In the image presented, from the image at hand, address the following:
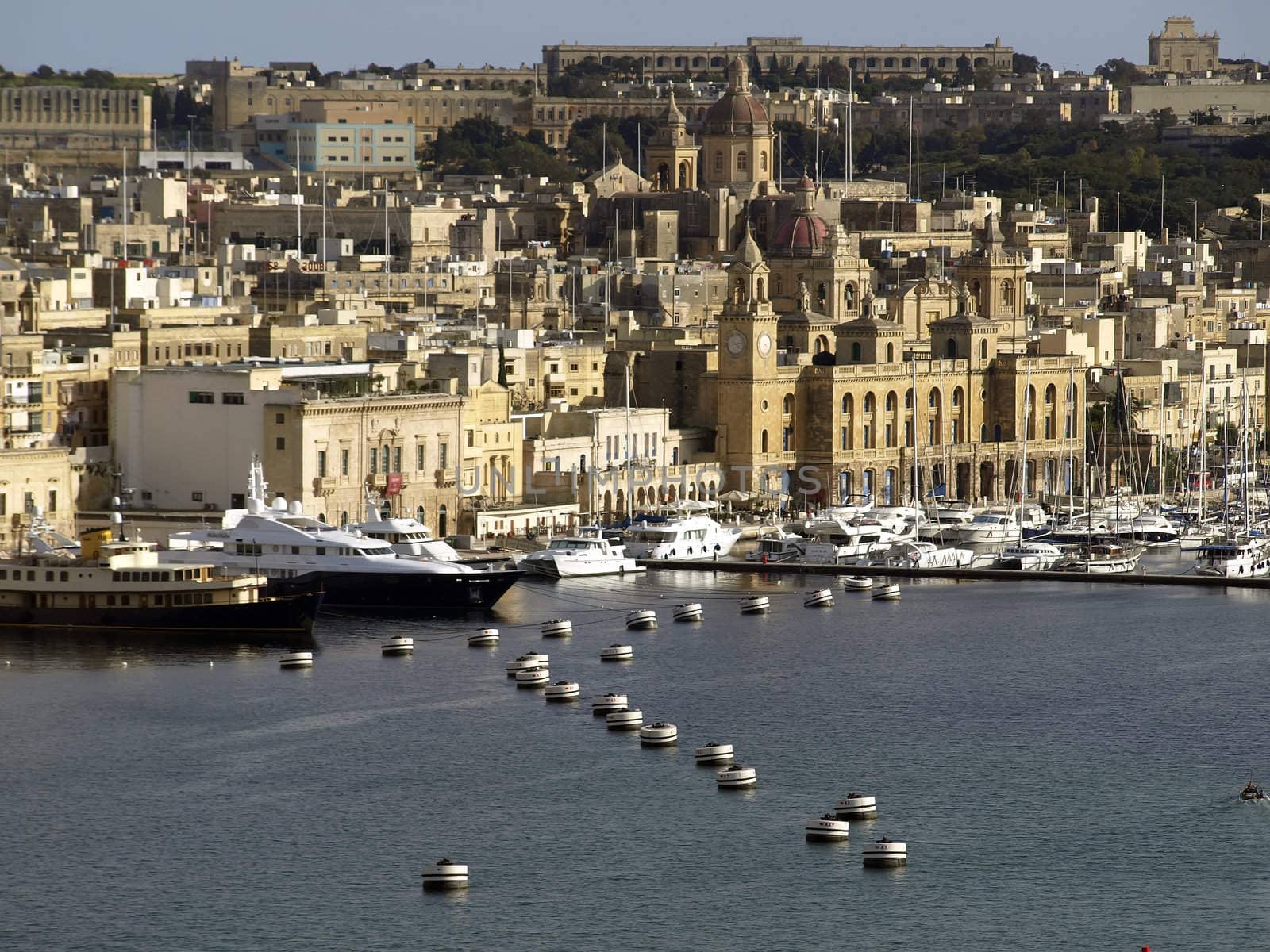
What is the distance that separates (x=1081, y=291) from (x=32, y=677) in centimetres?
7211

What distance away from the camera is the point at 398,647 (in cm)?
7075

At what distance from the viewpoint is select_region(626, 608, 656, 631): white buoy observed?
2955 inches

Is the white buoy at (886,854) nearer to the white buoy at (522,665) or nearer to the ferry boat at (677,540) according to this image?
the white buoy at (522,665)

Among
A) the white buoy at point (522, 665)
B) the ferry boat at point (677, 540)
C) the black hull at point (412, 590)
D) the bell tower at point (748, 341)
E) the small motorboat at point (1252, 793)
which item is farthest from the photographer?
the bell tower at point (748, 341)

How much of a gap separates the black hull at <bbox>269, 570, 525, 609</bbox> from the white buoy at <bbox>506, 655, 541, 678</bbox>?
9.20 meters

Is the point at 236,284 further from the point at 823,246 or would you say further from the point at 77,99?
the point at 77,99

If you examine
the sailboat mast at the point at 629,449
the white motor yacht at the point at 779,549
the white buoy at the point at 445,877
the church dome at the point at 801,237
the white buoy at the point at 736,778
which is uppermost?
the church dome at the point at 801,237

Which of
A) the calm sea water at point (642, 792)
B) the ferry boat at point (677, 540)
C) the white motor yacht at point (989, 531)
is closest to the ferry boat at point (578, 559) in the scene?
the ferry boat at point (677, 540)

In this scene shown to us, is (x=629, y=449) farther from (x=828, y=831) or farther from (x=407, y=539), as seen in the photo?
(x=828, y=831)

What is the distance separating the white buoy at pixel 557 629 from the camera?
7344cm

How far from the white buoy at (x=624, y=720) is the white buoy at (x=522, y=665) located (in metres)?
4.77

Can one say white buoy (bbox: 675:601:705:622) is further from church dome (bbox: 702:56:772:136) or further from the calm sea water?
church dome (bbox: 702:56:772:136)

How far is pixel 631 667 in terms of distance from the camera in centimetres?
6938

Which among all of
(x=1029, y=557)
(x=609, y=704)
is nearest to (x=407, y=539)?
(x=609, y=704)
